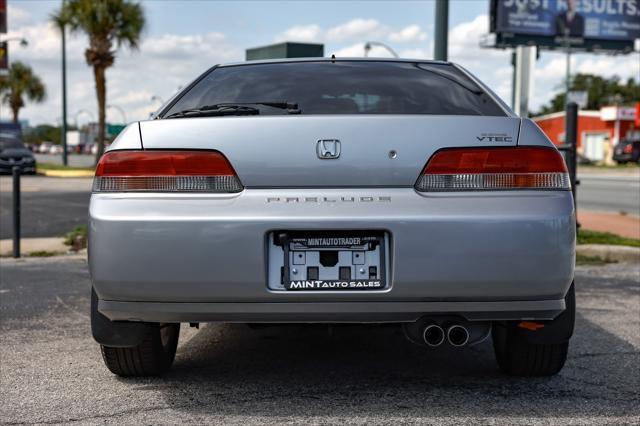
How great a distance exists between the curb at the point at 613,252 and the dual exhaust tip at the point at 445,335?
569cm

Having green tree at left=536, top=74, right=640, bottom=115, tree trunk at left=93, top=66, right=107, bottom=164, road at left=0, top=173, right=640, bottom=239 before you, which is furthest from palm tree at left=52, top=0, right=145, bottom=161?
green tree at left=536, top=74, right=640, bottom=115

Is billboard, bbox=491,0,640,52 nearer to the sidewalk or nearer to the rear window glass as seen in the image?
the rear window glass

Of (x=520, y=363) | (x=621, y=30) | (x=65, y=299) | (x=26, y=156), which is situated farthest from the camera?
(x=621, y=30)

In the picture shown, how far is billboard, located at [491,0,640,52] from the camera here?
54312mm

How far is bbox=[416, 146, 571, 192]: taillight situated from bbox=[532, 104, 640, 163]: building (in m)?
62.2

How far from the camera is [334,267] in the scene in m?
3.08

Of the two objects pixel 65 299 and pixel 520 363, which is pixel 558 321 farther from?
pixel 65 299

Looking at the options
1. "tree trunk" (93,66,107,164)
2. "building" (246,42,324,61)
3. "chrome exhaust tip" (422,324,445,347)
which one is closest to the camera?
"chrome exhaust tip" (422,324,445,347)

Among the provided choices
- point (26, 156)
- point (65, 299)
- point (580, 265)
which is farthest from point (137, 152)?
point (26, 156)

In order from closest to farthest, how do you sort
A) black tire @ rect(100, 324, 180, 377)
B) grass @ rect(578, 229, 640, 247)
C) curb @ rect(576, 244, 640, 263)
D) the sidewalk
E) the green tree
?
black tire @ rect(100, 324, 180, 377) < curb @ rect(576, 244, 640, 263) < grass @ rect(578, 229, 640, 247) < the sidewalk < the green tree

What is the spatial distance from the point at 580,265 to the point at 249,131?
576 centimetres

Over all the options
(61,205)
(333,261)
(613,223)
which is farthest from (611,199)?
(333,261)

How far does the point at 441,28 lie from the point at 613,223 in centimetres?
482

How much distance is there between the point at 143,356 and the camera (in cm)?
358
